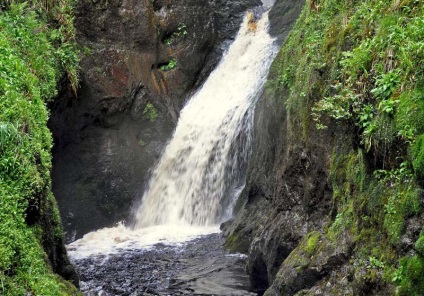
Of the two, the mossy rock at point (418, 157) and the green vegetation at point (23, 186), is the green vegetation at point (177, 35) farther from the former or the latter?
the mossy rock at point (418, 157)

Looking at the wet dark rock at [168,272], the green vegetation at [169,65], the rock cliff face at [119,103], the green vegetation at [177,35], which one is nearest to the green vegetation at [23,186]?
the wet dark rock at [168,272]

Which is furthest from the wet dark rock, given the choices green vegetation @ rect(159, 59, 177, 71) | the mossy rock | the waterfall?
green vegetation @ rect(159, 59, 177, 71)

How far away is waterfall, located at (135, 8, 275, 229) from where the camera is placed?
1400 cm

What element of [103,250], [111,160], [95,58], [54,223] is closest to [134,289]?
[54,223]

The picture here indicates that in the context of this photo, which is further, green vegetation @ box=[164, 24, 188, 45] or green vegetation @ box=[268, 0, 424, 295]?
green vegetation @ box=[164, 24, 188, 45]

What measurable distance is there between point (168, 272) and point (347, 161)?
15.3 feet

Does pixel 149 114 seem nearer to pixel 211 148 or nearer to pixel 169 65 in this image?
pixel 169 65

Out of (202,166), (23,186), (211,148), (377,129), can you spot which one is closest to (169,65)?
(211,148)

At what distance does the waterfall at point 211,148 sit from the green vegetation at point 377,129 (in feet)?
21.0

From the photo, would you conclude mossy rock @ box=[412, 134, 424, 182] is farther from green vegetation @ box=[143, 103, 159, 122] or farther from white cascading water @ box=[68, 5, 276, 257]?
green vegetation @ box=[143, 103, 159, 122]

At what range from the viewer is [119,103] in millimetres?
16078

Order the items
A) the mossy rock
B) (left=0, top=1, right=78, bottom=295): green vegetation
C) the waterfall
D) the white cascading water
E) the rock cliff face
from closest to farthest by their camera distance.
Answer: the mossy rock < (left=0, top=1, right=78, bottom=295): green vegetation < the white cascading water < the waterfall < the rock cliff face

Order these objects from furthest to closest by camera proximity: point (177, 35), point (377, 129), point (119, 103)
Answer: point (177, 35) → point (119, 103) → point (377, 129)

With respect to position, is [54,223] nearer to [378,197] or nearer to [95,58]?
[378,197]
